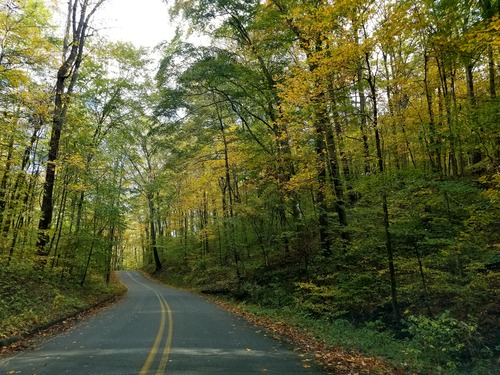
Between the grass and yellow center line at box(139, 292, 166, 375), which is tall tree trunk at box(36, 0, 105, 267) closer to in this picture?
the grass

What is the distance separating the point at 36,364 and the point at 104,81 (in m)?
19.6

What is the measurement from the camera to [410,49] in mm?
16031

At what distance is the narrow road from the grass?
1.26m

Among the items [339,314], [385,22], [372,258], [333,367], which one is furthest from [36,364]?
[385,22]

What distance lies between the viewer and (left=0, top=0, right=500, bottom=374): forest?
895cm

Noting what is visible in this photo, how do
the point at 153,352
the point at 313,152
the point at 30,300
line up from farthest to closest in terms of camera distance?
1. the point at 313,152
2. the point at 30,300
3. the point at 153,352

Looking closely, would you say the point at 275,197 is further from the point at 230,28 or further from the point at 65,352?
the point at 65,352

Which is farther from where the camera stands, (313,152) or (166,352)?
(313,152)

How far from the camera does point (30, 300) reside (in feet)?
38.6

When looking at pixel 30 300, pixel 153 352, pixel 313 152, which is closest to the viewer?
pixel 153 352

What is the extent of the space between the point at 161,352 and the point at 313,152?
33.4ft

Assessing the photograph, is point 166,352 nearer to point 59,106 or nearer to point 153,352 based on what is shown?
point 153,352

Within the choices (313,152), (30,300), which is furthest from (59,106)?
(313,152)

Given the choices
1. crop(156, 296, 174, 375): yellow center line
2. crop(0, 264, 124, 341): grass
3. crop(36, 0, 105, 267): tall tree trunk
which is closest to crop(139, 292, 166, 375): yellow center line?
crop(156, 296, 174, 375): yellow center line
